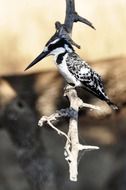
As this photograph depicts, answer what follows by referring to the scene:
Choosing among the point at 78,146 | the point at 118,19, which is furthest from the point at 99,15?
the point at 78,146

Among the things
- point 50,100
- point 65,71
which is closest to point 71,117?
point 65,71

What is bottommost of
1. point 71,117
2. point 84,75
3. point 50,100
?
point 71,117

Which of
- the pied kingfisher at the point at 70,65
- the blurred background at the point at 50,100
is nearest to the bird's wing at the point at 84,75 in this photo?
the pied kingfisher at the point at 70,65

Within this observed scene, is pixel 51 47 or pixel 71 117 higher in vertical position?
pixel 51 47

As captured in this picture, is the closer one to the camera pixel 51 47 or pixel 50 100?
pixel 51 47

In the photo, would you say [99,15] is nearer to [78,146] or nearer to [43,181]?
[43,181]

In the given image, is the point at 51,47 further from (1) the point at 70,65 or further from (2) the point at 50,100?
(2) the point at 50,100
